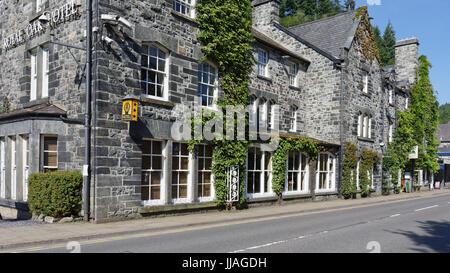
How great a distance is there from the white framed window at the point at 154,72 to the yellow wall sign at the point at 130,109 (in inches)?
53.9

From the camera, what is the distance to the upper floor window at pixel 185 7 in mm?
15367

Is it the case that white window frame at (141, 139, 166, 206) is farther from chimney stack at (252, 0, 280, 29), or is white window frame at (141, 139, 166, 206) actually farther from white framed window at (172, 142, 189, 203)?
chimney stack at (252, 0, 280, 29)

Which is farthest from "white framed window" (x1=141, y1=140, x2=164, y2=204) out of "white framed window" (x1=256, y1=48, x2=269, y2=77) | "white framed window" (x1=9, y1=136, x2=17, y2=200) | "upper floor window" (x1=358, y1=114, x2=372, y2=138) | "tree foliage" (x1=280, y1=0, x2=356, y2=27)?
"tree foliage" (x1=280, y1=0, x2=356, y2=27)

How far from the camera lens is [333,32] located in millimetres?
27531

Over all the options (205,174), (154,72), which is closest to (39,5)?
(154,72)

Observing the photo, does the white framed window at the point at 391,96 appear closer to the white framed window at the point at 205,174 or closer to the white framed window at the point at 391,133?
the white framed window at the point at 391,133

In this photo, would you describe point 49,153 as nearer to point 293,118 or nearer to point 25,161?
point 25,161

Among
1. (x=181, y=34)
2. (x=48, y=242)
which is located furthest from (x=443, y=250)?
(x=181, y=34)

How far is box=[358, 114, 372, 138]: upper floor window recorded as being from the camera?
1072 inches

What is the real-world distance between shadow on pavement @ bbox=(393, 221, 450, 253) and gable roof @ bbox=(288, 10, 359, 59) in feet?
49.2

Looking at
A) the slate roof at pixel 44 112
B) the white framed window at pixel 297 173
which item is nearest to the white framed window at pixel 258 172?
the white framed window at pixel 297 173

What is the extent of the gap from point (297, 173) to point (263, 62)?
644 cm
